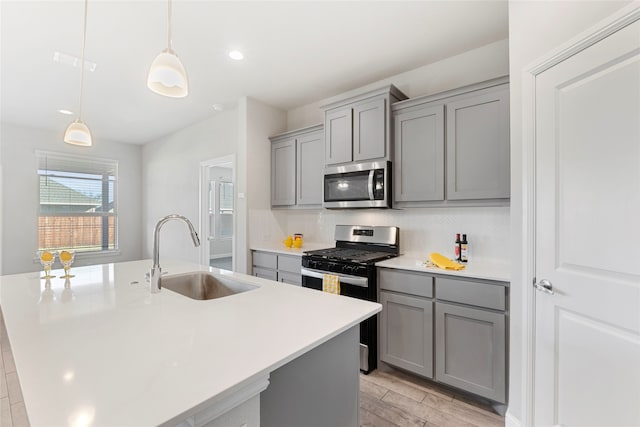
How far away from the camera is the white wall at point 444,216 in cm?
239

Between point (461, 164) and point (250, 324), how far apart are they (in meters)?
1.98

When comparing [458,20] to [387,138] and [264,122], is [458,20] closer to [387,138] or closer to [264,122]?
[387,138]

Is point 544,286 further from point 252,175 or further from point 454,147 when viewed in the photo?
point 252,175

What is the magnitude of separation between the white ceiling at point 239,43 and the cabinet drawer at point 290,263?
1.86 metres

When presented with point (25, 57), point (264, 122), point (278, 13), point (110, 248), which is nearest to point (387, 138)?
point (278, 13)

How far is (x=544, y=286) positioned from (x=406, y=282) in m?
0.89

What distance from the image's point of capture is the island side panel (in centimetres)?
102

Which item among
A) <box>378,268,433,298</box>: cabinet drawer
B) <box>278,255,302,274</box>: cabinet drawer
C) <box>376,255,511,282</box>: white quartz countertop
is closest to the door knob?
<box>376,255,511,282</box>: white quartz countertop

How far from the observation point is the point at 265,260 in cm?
333

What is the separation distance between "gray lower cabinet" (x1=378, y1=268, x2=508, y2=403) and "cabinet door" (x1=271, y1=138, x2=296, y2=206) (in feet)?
5.26

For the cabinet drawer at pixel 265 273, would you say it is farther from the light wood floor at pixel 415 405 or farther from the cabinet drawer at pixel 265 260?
the light wood floor at pixel 415 405

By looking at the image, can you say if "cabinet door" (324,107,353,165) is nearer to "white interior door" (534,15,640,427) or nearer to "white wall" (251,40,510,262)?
"white wall" (251,40,510,262)

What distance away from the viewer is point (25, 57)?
2.63 meters

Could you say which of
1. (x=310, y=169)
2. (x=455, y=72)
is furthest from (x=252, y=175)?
(x=455, y=72)
